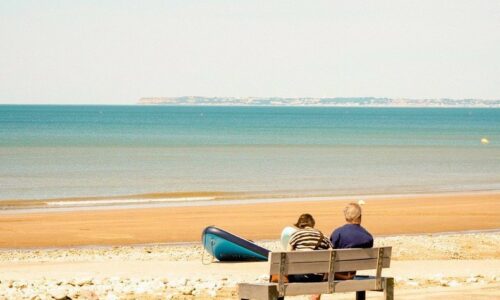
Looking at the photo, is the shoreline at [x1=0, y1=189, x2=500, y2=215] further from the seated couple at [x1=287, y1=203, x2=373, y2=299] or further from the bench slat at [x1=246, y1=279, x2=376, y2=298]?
the bench slat at [x1=246, y1=279, x2=376, y2=298]

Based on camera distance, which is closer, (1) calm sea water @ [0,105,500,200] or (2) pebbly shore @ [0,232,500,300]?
(2) pebbly shore @ [0,232,500,300]

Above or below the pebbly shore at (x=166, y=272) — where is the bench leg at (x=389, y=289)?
below

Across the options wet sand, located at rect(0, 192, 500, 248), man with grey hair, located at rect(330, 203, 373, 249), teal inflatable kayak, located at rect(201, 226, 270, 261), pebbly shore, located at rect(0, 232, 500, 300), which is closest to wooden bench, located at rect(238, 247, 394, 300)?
man with grey hair, located at rect(330, 203, 373, 249)

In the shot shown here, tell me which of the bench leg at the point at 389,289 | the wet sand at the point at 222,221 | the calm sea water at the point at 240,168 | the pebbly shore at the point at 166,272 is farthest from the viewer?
the calm sea water at the point at 240,168

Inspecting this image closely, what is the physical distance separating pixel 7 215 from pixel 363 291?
18.9 metres

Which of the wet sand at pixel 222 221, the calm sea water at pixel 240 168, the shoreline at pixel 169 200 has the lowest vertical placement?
the wet sand at pixel 222 221

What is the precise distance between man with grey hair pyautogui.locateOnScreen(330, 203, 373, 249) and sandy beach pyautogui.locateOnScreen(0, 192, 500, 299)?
171cm

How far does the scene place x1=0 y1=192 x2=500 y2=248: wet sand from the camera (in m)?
21.5

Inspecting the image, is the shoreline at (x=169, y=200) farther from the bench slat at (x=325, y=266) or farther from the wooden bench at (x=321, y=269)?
the bench slat at (x=325, y=266)

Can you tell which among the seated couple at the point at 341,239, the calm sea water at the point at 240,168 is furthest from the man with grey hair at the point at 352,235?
the calm sea water at the point at 240,168

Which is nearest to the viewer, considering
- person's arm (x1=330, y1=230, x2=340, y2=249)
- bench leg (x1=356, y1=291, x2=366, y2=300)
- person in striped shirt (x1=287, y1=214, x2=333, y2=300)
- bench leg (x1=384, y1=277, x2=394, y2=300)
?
person in striped shirt (x1=287, y1=214, x2=333, y2=300)

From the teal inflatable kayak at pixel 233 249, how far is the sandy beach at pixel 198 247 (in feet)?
1.13

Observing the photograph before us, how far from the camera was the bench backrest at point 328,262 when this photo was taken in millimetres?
8977

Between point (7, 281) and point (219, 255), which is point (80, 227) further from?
point (7, 281)
